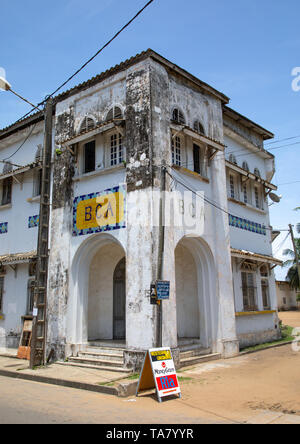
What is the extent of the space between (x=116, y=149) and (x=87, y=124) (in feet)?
5.76

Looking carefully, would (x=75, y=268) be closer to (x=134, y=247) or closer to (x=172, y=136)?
(x=134, y=247)

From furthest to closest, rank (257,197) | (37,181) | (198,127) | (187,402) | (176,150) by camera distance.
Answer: (257,197) < (37,181) < (198,127) < (176,150) < (187,402)

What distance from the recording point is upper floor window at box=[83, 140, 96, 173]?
13711 mm

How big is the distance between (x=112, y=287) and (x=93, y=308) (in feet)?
3.45

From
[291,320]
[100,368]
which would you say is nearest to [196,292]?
[100,368]

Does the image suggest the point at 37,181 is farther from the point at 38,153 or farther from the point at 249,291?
the point at 249,291

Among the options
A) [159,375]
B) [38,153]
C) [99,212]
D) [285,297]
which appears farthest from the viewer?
[285,297]

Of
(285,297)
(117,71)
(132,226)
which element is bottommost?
(285,297)

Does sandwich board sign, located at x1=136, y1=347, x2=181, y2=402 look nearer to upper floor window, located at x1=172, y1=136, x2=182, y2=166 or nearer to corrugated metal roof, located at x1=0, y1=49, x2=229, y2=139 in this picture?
upper floor window, located at x1=172, y1=136, x2=182, y2=166

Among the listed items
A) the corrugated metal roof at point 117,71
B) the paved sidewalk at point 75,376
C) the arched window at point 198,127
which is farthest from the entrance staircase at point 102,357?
the corrugated metal roof at point 117,71

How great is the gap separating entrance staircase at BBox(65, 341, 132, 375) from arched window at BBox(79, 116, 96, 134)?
7541mm

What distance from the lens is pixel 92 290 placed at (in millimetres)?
13906

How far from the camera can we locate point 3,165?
1822 cm
